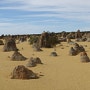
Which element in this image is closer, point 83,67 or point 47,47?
point 83,67

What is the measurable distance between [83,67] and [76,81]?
5139 millimetres

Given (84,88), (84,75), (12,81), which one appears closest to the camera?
(84,88)

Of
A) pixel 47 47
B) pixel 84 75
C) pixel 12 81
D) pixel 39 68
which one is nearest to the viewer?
pixel 12 81

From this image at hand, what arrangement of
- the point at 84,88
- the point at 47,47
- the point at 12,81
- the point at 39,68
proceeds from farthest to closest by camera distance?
the point at 47,47 < the point at 39,68 < the point at 12,81 < the point at 84,88

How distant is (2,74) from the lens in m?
18.7

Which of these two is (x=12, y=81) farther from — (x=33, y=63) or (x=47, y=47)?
(x=47, y=47)

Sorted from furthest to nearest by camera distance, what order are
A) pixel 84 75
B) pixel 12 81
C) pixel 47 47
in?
1. pixel 47 47
2. pixel 84 75
3. pixel 12 81

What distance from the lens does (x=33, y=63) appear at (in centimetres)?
2203

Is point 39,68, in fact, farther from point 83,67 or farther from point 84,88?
point 84,88

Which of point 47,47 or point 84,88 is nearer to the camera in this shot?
point 84,88

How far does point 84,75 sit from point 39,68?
3.77 m

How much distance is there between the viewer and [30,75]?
17.2m

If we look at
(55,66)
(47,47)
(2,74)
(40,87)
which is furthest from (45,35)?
(40,87)

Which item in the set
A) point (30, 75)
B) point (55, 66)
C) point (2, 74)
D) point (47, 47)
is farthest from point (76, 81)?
point (47, 47)
